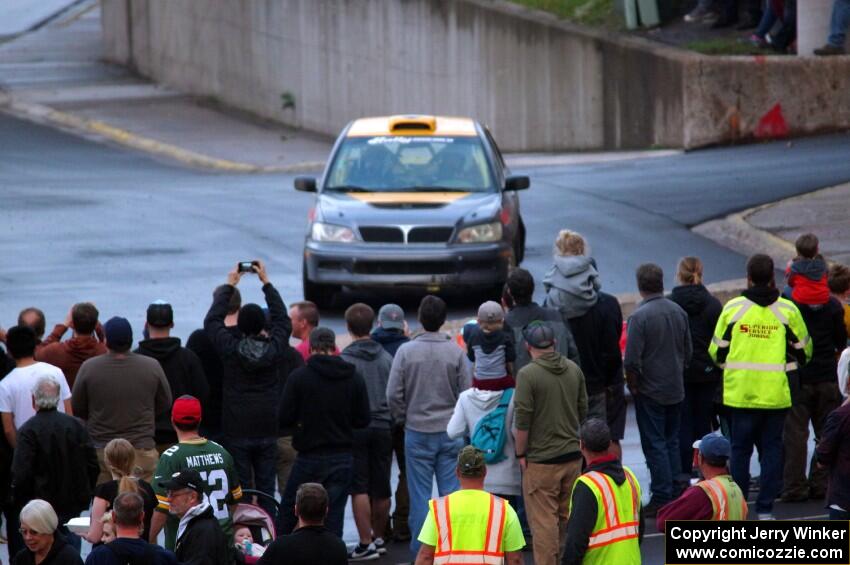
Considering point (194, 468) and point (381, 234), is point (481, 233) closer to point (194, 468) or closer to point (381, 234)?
point (381, 234)

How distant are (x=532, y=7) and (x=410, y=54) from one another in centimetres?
322

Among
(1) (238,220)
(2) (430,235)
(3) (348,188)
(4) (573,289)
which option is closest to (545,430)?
(4) (573,289)

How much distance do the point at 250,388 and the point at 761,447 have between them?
11.2 ft

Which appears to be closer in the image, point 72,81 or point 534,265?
point 534,265

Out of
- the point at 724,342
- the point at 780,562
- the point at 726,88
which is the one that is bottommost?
the point at 780,562

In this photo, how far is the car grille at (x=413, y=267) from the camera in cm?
1579

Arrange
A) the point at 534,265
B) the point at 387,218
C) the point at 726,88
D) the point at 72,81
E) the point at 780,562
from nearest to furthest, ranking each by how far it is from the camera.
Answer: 1. the point at 780,562
2. the point at 387,218
3. the point at 534,265
4. the point at 726,88
5. the point at 72,81

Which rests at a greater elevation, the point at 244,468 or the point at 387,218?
the point at 387,218

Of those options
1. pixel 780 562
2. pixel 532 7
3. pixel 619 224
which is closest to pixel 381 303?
pixel 619 224

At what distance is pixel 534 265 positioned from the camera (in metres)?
18.2

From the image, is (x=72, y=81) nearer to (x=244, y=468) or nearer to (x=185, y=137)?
(x=185, y=137)

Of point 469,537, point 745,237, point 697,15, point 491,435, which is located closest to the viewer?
point 469,537

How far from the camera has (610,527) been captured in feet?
26.0

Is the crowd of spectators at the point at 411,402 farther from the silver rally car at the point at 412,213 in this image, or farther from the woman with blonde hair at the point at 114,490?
the silver rally car at the point at 412,213
